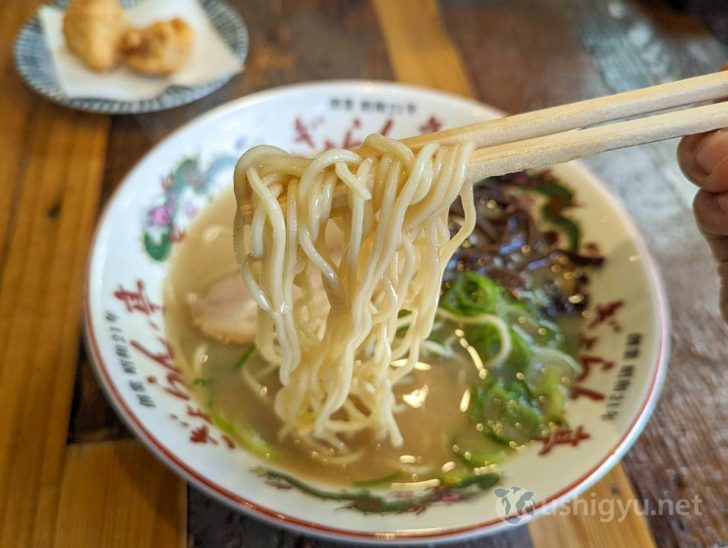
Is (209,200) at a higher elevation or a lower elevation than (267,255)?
lower

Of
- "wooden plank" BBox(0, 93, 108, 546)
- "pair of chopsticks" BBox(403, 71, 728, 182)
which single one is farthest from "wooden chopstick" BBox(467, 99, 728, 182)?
"wooden plank" BBox(0, 93, 108, 546)

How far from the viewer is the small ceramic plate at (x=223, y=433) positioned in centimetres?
96

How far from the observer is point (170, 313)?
4.60 ft

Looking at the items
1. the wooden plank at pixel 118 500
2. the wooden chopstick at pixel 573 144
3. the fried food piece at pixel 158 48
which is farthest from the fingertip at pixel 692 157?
the fried food piece at pixel 158 48

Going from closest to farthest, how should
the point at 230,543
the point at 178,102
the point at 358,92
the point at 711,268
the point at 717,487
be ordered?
the point at 230,543 → the point at 717,487 → the point at 711,268 → the point at 358,92 → the point at 178,102

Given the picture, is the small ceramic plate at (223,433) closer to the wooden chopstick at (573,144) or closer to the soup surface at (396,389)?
the soup surface at (396,389)

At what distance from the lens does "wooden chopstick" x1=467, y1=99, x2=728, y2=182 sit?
3.05 feet

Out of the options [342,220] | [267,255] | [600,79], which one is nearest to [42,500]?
[267,255]

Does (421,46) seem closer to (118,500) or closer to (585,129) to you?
(585,129)

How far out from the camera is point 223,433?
1.16 metres

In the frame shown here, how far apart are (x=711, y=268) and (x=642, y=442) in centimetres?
60

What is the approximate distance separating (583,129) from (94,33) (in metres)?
1.61

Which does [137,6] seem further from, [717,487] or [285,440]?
[717,487]

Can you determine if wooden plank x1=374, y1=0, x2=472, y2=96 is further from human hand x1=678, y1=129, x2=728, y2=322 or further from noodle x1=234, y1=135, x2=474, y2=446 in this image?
noodle x1=234, y1=135, x2=474, y2=446
